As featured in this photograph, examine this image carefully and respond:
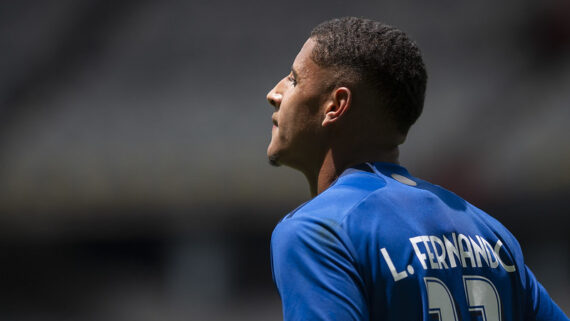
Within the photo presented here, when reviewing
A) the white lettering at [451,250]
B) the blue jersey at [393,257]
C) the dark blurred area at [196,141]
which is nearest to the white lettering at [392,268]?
the blue jersey at [393,257]

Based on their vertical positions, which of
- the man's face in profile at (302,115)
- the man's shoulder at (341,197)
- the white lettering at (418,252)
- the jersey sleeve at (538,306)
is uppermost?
the man's face in profile at (302,115)

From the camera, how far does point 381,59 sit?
1.29m

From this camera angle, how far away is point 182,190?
26.2 ft

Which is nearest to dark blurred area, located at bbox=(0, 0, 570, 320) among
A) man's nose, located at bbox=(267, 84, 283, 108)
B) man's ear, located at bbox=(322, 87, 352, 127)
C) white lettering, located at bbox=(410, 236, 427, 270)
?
man's nose, located at bbox=(267, 84, 283, 108)

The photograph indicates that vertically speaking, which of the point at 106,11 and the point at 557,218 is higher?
the point at 106,11

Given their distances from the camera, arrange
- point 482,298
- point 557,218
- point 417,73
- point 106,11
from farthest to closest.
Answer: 1. point 106,11
2. point 557,218
3. point 417,73
4. point 482,298

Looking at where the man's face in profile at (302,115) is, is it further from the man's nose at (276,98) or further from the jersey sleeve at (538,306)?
the jersey sleeve at (538,306)

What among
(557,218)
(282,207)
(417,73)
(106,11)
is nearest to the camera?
(417,73)

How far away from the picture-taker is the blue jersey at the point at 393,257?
1078 mm

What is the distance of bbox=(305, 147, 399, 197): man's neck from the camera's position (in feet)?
4.33

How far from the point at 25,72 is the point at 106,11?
1170 mm

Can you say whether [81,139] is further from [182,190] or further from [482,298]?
[482,298]

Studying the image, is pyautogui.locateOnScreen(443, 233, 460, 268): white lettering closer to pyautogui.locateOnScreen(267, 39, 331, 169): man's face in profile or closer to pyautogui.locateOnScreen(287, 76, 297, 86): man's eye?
pyautogui.locateOnScreen(267, 39, 331, 169): man's face in profile

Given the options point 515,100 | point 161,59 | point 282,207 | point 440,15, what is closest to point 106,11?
point 161,59
